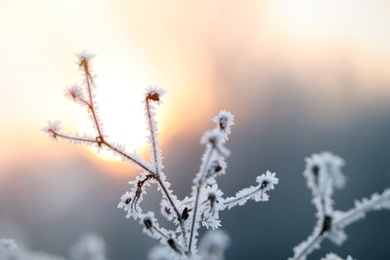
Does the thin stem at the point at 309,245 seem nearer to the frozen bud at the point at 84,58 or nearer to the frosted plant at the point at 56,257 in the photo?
the frosted plant at the point at 56,257

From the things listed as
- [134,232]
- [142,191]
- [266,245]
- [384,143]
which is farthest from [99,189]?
[142,191]

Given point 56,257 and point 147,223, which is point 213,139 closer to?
point 147,223

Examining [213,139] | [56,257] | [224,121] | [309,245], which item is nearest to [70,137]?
[56,257]

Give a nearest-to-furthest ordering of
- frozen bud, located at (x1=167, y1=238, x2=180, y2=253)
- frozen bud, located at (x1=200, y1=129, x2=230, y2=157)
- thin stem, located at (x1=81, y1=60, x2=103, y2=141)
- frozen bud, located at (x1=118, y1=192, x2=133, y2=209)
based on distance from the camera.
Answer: frozen bud, located at (x1=200, y1=129, x2=230, y2=157)
frozen bud, located at (x1=167, y1=238, x2=180, y2=253)
thin stem, located at (x1=81, y1=60, x2=103, y2=141)
frozen bud, located at (x1=118, y1=192, x2=133, y2=209)

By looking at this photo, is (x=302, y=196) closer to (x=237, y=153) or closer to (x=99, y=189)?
(x=237, y=153)

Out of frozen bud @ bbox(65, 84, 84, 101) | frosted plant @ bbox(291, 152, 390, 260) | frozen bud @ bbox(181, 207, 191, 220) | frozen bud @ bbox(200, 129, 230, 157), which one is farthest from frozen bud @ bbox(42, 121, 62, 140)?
frosted plant @ bbox(291, 152, 390, 260)

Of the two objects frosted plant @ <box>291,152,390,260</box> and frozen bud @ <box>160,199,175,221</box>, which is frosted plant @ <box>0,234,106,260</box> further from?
frosted plant @ <box>291,152,390,260</box>

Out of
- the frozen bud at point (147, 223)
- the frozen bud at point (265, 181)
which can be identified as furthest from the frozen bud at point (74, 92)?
the frozen bud at point (265, 181)

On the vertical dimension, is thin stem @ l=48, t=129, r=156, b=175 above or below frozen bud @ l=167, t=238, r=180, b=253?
above
